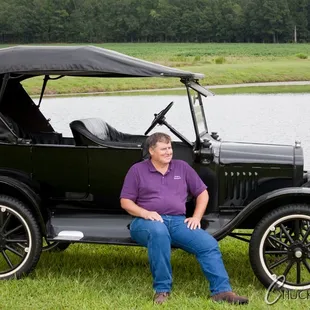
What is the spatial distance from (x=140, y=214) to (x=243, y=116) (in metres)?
15.3

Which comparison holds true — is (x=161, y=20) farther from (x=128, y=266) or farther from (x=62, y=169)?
(x=62, y=169)

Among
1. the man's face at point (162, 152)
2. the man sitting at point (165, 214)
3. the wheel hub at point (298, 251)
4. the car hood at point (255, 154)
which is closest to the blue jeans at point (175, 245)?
the man sitting at point (165, 214)

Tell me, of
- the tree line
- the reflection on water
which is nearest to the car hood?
the reflection on water

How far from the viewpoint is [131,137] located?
621 cm

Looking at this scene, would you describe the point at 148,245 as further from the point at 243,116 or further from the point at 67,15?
the point at 67,15

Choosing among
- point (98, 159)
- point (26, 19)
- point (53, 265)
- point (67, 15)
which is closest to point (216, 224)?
point (98, 159)

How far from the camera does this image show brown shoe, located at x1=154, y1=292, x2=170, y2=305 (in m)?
4.63

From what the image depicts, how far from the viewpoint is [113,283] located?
520cm

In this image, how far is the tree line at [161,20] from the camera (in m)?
111

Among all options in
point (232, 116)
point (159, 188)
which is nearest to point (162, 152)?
point (159, 188)

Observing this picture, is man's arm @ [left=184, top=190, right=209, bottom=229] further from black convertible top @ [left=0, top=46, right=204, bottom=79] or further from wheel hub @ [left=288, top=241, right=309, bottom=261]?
black convertible top @ [left=0, top=46, right=204, bottom=79]

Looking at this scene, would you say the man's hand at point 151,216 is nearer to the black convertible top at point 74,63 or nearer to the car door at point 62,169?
the car door at point 62,169

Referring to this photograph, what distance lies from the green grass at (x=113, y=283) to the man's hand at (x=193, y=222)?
467 millimetres

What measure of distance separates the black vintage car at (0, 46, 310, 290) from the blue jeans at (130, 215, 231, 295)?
0.82ft
